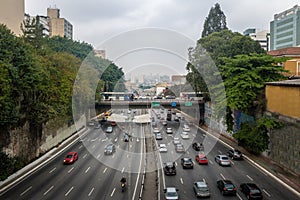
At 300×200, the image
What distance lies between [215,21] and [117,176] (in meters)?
51.3

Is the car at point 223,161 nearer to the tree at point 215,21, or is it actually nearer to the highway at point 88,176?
the highway at point 88,176

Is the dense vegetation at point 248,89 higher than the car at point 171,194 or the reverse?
higher

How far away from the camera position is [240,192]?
25.0 meters

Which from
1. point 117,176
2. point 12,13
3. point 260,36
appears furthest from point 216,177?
point 260,36

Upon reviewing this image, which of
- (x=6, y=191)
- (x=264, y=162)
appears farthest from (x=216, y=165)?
(x=6, y=191)

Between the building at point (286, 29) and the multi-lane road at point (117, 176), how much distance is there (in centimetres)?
7119

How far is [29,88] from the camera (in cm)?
3319

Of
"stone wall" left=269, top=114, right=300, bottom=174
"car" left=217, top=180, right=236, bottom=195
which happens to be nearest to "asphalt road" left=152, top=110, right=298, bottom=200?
"car" left=217, top=180, right=236, bottom=195

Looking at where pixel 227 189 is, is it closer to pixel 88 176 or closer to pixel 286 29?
pixel 88 176

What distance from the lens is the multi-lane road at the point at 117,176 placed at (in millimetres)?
24953

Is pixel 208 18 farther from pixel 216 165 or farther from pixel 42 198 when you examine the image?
pixel 42 198

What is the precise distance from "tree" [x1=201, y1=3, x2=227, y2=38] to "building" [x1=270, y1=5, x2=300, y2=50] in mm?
39420

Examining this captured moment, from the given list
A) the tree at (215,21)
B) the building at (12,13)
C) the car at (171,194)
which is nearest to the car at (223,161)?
the car at (171,194)

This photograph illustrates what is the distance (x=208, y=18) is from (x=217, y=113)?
35154mm
